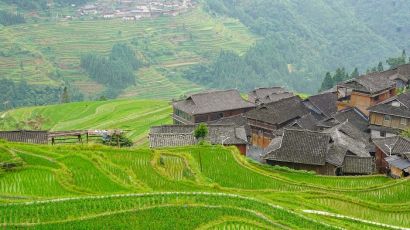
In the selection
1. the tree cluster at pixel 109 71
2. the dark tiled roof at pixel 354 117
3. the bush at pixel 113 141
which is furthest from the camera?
the tree cluster at pixel 109 71

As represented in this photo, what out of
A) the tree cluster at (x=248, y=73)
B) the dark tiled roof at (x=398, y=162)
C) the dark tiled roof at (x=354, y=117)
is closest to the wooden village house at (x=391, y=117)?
the dark tiled roof at (x=354, y=117)

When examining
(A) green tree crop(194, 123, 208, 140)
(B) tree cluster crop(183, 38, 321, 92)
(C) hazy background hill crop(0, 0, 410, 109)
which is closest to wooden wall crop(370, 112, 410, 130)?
(A) green tree crop(194, 123, 208, 140)

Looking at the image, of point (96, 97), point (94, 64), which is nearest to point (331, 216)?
Result: point (96, 97)

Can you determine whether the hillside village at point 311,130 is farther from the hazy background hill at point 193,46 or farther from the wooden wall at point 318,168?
the hazy background hill at point 193,46

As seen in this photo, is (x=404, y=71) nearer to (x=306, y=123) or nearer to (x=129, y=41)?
(x=306, y=123)

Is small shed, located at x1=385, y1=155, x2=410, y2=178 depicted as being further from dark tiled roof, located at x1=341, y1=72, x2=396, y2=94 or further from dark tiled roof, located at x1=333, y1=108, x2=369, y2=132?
dark tiled roof, located at x1=341, y1=72, x2=396, y2=94

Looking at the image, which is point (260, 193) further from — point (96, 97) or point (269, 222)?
point (96, 97)
